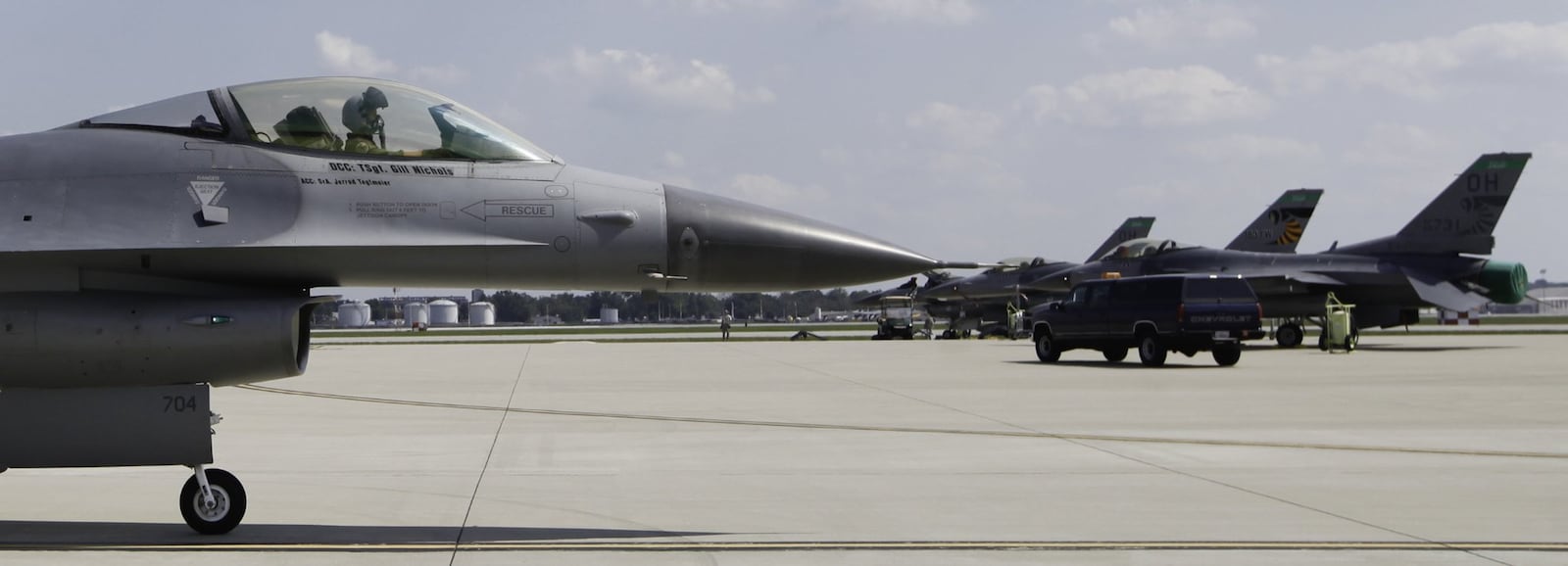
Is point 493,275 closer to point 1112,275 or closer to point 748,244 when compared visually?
point 748,244

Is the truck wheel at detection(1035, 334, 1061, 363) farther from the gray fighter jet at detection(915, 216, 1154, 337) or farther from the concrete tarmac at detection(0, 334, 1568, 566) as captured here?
the gray fighter jet at detection(915, 216, 1154, 337)

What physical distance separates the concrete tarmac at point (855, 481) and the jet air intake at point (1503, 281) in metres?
16.1

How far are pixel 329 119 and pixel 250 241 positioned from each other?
2.61 ft

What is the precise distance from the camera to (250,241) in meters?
6.23

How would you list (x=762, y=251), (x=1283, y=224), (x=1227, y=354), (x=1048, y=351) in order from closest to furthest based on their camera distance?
(x=762, y=251)
(x=1227, y=354)
(x=1048, y=351)
(x=1283, y=224)

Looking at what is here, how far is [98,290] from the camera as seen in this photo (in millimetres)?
6289

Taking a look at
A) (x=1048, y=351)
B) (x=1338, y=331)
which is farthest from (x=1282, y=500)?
(x=1338, y=331)

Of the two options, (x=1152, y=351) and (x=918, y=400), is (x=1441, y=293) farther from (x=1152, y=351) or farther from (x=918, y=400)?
(x=918, y=400)

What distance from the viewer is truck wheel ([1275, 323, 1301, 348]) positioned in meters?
34.2

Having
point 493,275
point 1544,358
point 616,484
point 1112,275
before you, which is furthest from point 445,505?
point 1112,275

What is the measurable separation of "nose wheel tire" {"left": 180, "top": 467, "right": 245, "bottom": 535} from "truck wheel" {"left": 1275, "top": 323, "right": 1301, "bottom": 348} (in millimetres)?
32154

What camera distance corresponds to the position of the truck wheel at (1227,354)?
23562mm

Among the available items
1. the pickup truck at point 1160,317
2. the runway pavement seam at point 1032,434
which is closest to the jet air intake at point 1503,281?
the pickup truck at point 1160,317

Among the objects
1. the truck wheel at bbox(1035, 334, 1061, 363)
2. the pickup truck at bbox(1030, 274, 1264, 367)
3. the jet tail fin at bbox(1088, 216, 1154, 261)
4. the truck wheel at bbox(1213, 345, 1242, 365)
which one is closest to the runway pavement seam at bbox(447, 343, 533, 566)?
the truck wheel at bbox(1035, 334, 1061, 363)
